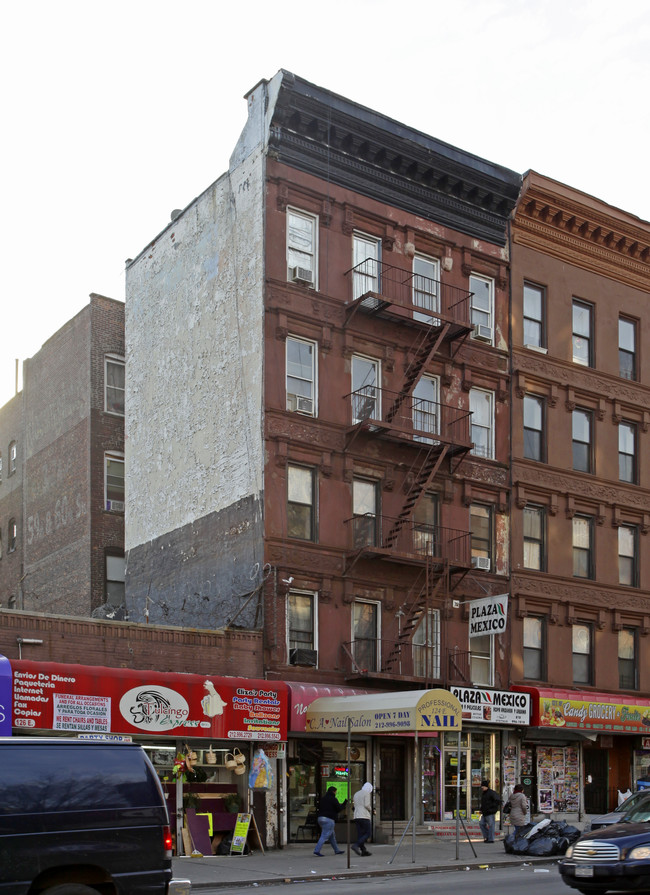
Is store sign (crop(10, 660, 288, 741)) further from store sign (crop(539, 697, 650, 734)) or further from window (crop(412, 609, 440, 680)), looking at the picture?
store sign (crop(539, 697, 650, 734))

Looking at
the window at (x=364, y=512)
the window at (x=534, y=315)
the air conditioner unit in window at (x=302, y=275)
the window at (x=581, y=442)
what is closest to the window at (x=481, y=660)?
the window at (x=364, y=512)

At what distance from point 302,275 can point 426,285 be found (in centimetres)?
433

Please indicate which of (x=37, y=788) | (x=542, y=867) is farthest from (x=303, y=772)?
(x=37, y=788)

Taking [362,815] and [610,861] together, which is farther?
[362,815]

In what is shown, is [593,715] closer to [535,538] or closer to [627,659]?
[627,659]

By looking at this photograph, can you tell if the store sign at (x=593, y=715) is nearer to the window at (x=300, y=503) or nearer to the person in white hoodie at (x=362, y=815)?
the person in white hoodie at (x=362, y=815)

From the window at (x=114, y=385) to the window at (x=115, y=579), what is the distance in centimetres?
466

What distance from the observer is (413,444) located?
1170 inches

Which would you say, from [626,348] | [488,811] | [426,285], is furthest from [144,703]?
[626,348]

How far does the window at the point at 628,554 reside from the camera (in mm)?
34688

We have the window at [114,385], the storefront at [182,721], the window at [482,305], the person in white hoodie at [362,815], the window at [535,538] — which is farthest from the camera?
the window at [114,385]

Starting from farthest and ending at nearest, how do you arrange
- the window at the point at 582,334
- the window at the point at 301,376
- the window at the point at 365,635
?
1. the window at the point at 582,334
2. the window at the point at 301,376
3. the window at the point at 365,635

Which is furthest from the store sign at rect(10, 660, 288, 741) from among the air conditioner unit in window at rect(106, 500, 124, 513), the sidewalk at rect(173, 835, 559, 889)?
the air conditioner unit in window at rect(106, 500, 124, 513)

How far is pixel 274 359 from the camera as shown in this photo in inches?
1101
